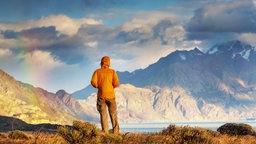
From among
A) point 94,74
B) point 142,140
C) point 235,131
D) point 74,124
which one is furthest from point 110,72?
point 235,131

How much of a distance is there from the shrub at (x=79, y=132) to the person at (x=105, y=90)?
4985 mm

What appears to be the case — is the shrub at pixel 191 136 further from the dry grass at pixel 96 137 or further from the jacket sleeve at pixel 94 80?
the jacket sleeve at pixel 94 80

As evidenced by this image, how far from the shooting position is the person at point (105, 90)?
19.9 meters

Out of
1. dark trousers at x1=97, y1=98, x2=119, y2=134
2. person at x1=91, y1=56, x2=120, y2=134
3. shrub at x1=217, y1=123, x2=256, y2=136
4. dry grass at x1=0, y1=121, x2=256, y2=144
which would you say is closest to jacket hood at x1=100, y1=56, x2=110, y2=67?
person at x1=91, y1=56, x2=120, y2=134

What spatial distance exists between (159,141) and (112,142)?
2.04m

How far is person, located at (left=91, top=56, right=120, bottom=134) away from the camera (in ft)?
65.2

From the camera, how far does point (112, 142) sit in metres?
15.3

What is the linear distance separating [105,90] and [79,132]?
18.8 ft

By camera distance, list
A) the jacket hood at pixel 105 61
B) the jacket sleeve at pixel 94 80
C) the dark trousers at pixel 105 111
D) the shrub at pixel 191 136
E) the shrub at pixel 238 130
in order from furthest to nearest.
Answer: the shrub at pixel 238 130 < the jacket hood at pixel 105 61 < the dark trousers at pixel 105 111 < the jacket sleeve at pixel 94 80 < the shrub at pixel 191 136

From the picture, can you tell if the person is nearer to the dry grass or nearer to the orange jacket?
the orange jacket

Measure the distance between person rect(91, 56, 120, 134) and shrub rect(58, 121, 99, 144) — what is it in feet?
16.4

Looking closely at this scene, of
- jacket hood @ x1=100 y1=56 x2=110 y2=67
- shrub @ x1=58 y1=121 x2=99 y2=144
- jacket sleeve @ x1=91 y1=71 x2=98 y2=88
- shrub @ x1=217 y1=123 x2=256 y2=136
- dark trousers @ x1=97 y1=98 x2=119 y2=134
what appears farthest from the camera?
shrub @ x1=217 y1=123 x2=256 y2=136

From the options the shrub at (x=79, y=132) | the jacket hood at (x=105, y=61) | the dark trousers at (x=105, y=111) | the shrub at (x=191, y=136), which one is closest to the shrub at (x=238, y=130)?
the shrub at (x=191, y=136)

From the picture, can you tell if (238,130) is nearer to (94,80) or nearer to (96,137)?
(94,80)
